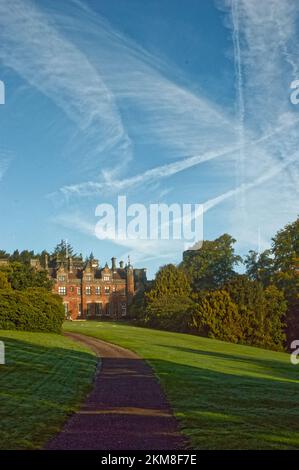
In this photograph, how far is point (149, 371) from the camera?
2209 centimetres

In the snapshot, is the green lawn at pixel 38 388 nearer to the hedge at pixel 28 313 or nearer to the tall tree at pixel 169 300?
the hedge at pixel 28 313

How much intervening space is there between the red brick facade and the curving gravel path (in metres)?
67.3

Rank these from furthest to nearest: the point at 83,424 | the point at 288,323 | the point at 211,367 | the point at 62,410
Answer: the point at 288,323 → the point at 211,367 → the point at 62,410 → the point at 83,424

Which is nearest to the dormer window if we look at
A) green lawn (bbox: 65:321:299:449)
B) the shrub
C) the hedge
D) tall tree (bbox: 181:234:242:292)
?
tall tree (bbox: 181:234:242:292)

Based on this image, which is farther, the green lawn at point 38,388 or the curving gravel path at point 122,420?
the green lawn at point 38,388

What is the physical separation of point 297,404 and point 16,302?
29.1 metres

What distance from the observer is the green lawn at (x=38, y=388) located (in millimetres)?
10734

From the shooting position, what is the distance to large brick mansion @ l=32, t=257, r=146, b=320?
3406 inches

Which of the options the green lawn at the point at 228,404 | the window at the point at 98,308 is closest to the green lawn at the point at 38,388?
the green lawn at the point at 228,404

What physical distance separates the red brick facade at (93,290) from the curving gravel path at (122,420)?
221ft

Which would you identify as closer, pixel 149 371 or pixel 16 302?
pixel 149 371

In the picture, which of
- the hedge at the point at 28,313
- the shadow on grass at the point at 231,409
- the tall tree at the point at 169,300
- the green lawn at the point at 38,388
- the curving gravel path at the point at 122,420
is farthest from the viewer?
the tall tree at the point at 169,300
